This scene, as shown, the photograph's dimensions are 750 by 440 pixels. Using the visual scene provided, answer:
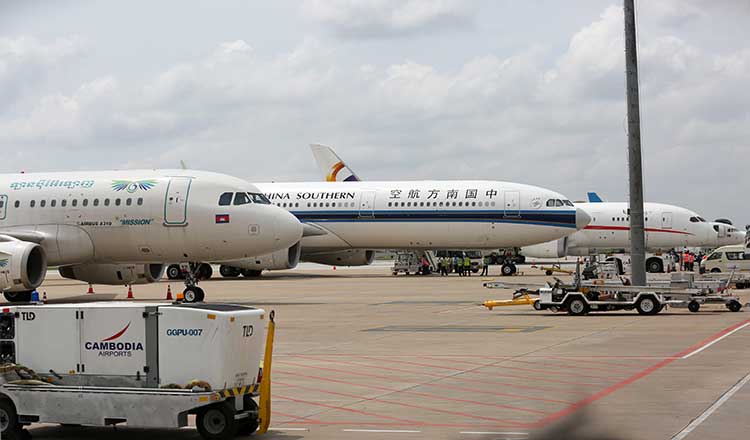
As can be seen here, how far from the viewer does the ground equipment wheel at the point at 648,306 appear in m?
28.5

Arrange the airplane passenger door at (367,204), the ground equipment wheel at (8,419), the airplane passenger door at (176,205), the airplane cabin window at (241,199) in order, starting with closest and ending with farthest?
the ground equipment wheel at (8,419), the airplane passenger door at (176,205), the airplane cabin window at (241,199), the airplane passenger door at (367,204)

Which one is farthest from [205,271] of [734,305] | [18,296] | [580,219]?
[734,305]

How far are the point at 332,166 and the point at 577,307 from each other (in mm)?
42027

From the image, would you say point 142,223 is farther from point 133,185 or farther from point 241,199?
point 241,199

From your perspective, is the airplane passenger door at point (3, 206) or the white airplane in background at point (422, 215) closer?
the airplane passenger door at point (3, 206)

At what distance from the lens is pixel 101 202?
3512cm

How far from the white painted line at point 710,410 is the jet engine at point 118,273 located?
Result: 2535 cm

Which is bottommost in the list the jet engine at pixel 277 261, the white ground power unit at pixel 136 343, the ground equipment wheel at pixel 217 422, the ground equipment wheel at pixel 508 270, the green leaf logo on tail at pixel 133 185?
the ground equipment wheel at pixel 217 422

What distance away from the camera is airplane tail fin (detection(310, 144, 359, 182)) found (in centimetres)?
6925

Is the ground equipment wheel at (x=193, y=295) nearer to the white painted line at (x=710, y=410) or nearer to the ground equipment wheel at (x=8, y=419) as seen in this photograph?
the white painted line at (x=710, y=410)

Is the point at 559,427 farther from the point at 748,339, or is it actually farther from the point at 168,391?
the point at 748,339

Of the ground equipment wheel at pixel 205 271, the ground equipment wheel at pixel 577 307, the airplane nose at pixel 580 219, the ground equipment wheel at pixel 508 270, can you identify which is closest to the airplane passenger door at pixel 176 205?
the ground equipment wheel at pixel 577 307

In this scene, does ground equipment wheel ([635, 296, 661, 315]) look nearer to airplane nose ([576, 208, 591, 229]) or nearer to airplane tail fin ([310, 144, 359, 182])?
airplane nose ([576, 208, 591, 229])

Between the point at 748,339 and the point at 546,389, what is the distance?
30.0 feet
